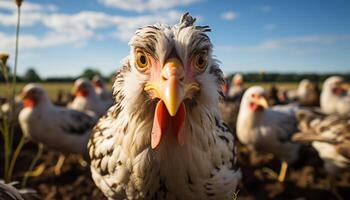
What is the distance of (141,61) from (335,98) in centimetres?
1002

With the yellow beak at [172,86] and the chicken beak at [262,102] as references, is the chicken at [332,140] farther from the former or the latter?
the yellow beak at [172,86]

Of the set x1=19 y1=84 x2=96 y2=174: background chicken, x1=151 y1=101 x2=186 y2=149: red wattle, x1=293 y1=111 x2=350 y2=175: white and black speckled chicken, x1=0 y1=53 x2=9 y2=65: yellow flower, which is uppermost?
x1=0 y1=53 x2=9 y2=65: yellow flower

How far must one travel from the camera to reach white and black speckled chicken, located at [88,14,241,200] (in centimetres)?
157

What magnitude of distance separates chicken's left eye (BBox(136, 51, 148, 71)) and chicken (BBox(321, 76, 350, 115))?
9.57 meters

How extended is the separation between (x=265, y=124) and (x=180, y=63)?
14.7 ft

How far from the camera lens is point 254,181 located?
200 inches

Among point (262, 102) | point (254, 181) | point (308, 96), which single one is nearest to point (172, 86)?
point (254, 181)

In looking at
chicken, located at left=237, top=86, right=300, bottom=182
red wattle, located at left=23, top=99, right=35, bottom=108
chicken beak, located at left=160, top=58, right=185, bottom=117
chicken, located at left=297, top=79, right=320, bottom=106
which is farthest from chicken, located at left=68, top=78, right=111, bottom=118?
chicken, located at left=297, top=79, right=320, bottom=106

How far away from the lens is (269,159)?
6484 mm

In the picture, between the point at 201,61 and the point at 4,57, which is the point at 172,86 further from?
the point at 4,57

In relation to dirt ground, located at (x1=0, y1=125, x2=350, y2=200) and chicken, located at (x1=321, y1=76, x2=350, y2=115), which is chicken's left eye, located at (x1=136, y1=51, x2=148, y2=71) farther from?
chicken, located at (x1=321, y1=76, x2=350, y2=115)

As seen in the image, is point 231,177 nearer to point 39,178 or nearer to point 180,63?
point 180,63

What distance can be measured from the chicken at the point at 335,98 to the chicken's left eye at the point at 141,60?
31.4 ft

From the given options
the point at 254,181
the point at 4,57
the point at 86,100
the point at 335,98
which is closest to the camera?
the point at 4,57
